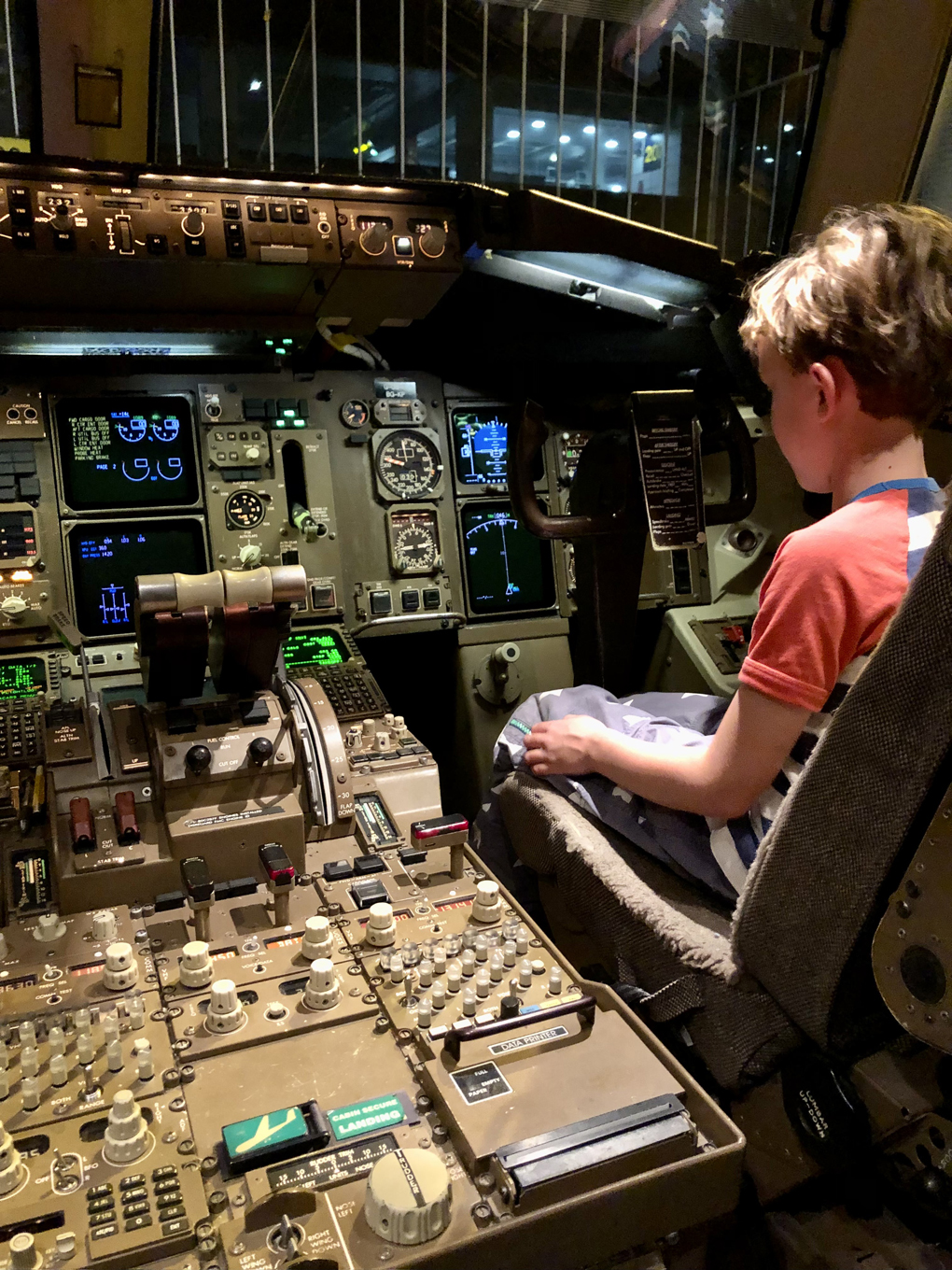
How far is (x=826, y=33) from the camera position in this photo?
2.91m

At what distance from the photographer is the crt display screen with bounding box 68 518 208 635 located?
268cm

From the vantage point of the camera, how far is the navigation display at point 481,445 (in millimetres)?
3156

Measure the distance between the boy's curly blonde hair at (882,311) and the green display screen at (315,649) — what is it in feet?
5.68

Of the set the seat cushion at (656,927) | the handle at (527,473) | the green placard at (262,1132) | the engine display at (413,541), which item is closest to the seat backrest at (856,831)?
the seat cushion at (656,927)

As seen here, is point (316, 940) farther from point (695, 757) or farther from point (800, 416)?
point (800, 416)

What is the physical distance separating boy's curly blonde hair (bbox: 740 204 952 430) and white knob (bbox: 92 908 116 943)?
53.0 inches

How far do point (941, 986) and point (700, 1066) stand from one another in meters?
0.52

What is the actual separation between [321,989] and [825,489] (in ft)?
3.53

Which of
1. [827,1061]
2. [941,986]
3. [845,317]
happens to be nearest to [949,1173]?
[827,1061]

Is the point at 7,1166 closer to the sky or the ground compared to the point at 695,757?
closer to the ground

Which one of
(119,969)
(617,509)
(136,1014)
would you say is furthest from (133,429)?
(136,1014)

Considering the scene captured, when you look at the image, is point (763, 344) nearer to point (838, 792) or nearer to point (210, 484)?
point (838, 792)

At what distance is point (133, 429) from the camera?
2.74 metres

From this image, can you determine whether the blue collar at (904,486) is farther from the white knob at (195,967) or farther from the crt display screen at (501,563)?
the crt display screen at (501,563)
